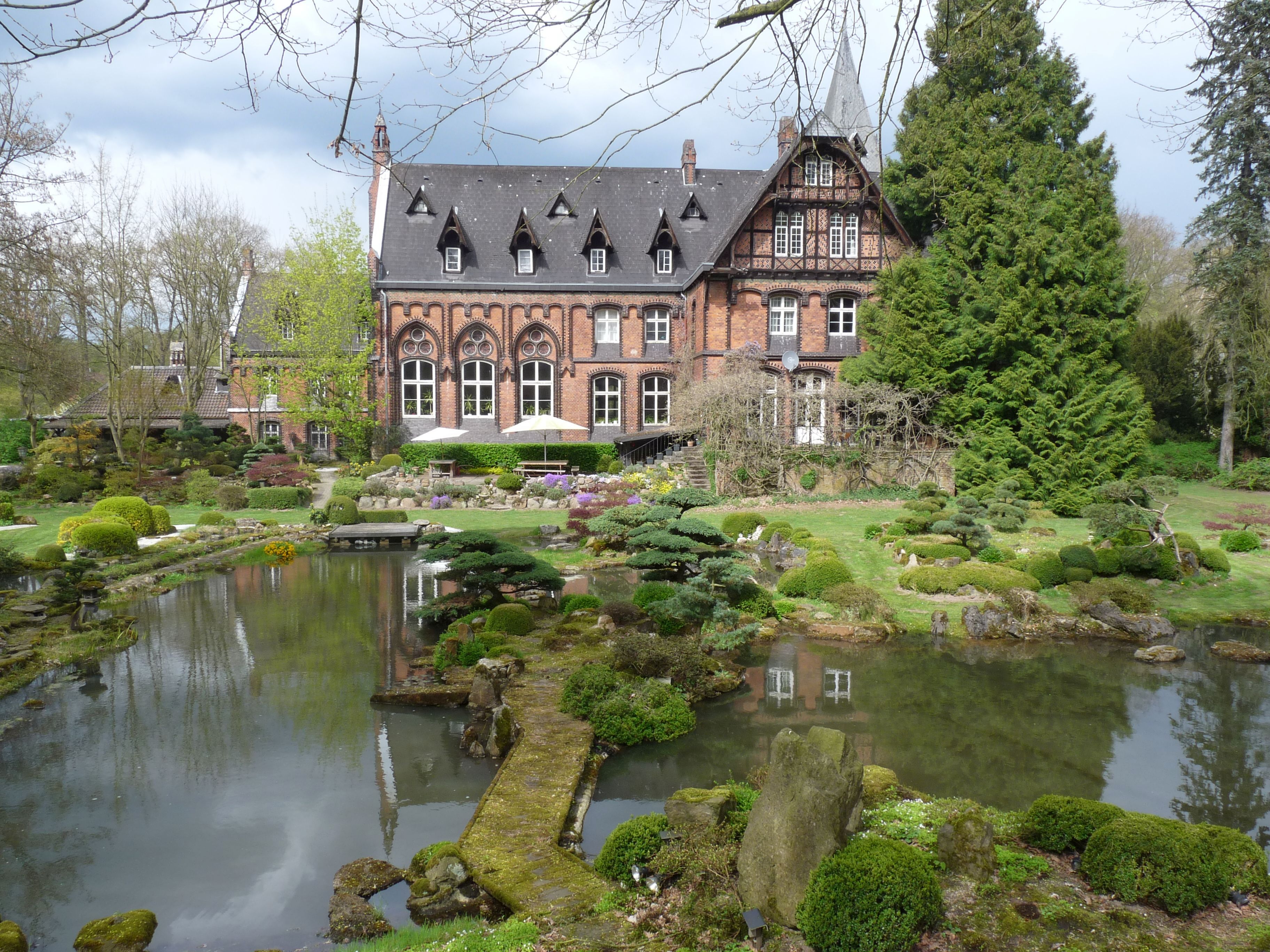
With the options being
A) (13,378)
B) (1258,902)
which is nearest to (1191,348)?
(1258,902)

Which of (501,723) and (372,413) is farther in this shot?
(372,413)

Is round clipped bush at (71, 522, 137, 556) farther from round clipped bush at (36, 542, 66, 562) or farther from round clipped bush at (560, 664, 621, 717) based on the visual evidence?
round clipped bush at (560, 664, 621, 717)

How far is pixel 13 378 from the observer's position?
23516 mm

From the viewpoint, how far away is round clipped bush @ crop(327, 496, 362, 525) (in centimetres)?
2133

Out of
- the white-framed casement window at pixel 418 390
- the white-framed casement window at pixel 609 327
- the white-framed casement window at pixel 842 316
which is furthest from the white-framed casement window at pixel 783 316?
the white-framed casement window at pixel 418 390

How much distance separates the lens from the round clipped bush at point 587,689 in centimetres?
874

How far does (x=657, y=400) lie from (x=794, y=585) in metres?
20.6

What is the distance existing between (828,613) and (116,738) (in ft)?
31.3

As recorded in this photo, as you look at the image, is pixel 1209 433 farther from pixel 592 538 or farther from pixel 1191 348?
pixel 592 538

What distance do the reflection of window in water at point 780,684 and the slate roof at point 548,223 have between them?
80.6ft

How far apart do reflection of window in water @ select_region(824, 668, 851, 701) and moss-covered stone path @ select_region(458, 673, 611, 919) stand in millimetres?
3174

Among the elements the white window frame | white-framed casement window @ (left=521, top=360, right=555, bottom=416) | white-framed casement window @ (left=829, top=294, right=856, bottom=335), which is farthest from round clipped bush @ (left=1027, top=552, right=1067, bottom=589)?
the white window frame

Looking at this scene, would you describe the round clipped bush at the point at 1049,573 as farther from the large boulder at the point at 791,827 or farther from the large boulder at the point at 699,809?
the large boulder at the point at 791,827

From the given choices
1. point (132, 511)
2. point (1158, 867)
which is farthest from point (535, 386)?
point (1158, 867)
